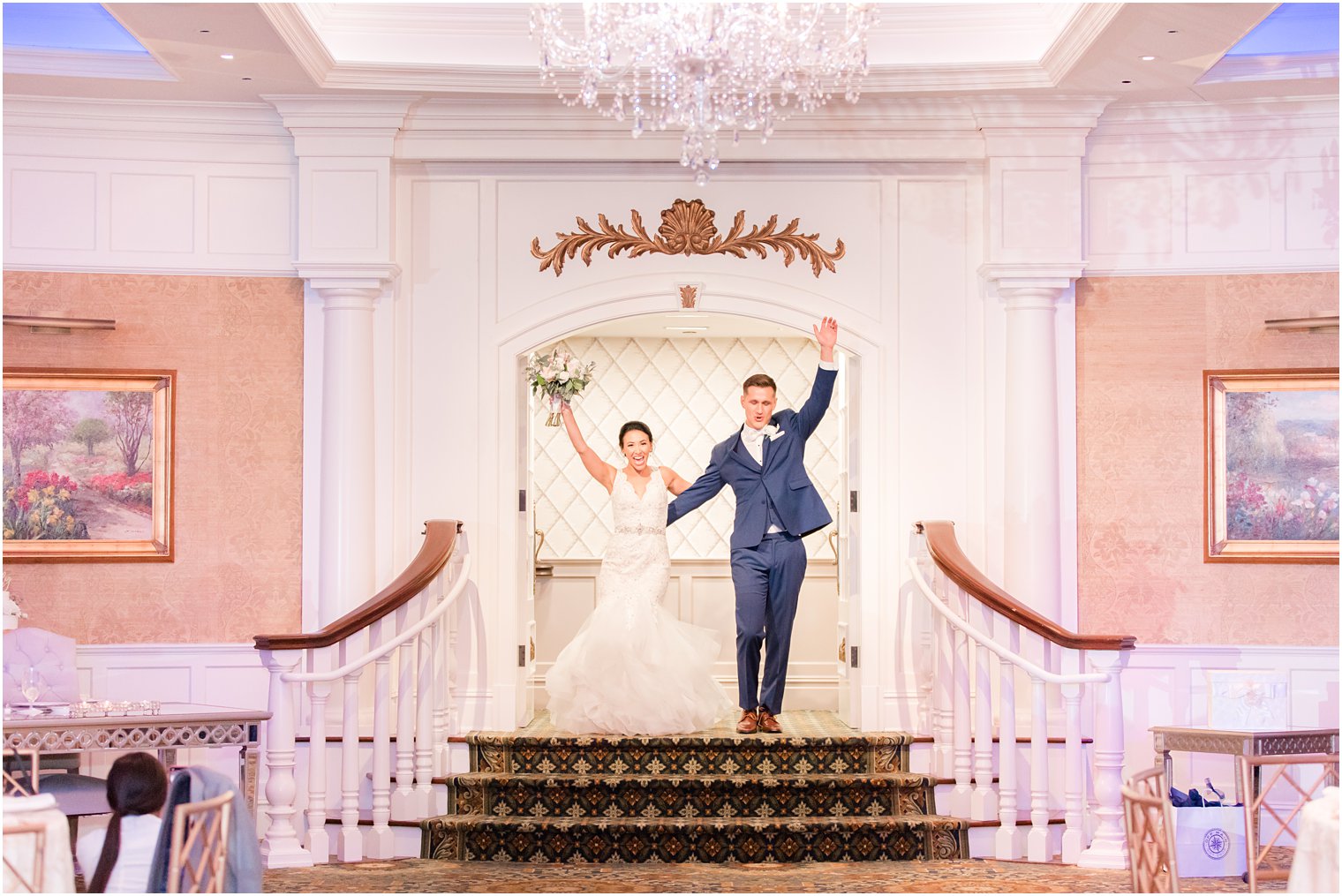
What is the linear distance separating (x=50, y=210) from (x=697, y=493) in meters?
3.43

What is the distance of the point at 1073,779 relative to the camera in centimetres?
545

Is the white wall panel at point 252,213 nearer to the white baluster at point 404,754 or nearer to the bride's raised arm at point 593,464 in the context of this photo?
the bride's raised arm at point 593,464

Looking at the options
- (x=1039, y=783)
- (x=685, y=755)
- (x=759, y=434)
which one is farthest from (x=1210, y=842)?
(x=759, y=434)

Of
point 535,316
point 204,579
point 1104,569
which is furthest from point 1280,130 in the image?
point 204,579

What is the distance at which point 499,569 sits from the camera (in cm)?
660

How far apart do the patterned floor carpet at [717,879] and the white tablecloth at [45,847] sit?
1.62 metres

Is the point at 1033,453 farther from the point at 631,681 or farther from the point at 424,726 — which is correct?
the point at 424,726

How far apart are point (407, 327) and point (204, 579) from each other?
1.57m

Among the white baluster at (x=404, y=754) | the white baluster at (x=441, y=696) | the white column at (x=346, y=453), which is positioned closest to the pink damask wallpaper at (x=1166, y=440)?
the white baluster at (x=441, y=696)

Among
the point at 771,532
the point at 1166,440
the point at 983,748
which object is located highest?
the point at 1166,440

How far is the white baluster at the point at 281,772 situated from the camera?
536 centimetres

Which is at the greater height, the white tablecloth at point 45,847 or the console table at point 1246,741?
the white tablecloth at point 45,847

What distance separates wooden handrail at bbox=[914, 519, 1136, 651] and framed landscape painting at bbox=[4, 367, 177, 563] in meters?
3.67

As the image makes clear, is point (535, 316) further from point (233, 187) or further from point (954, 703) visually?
point (954, 703)
